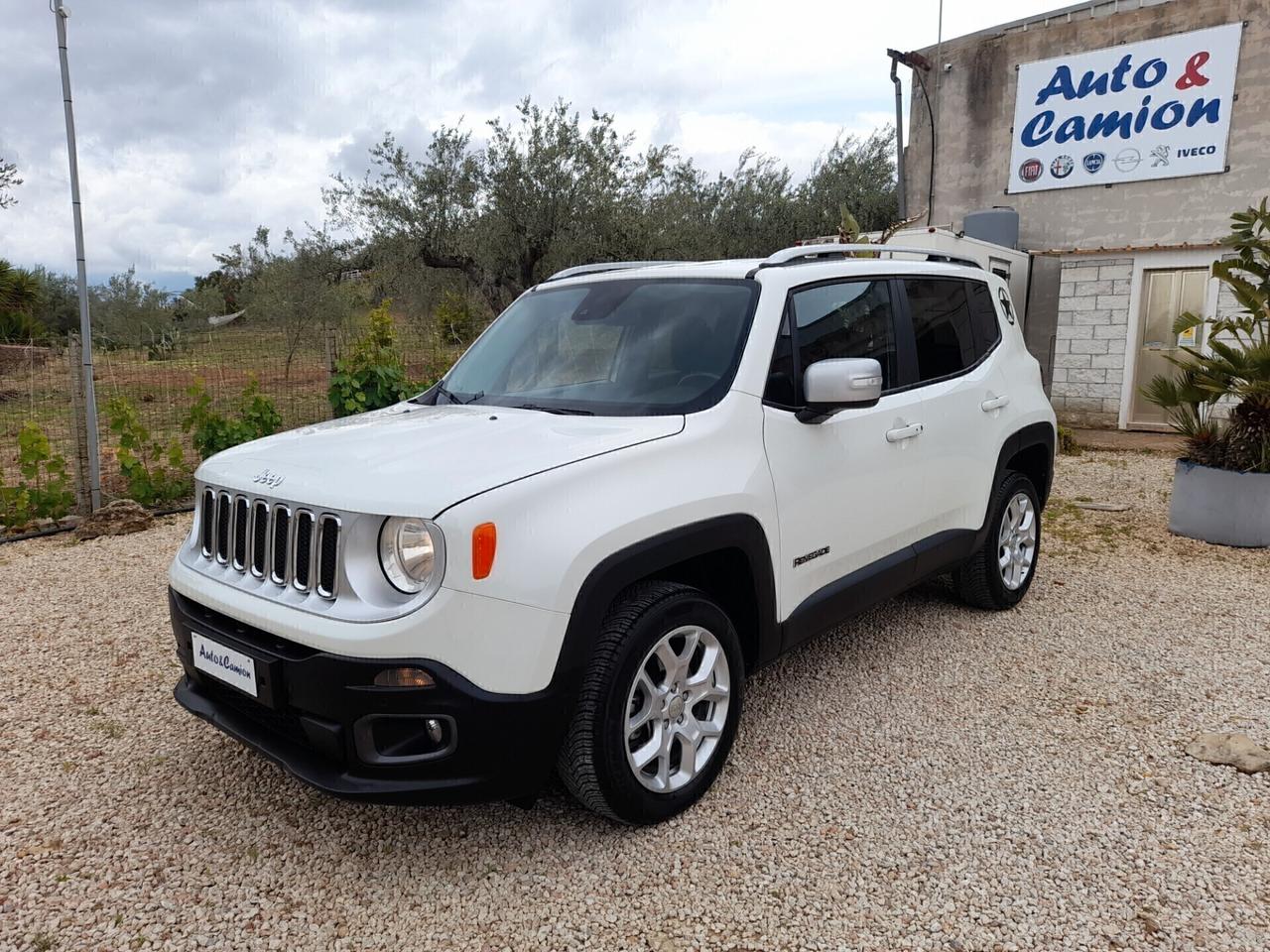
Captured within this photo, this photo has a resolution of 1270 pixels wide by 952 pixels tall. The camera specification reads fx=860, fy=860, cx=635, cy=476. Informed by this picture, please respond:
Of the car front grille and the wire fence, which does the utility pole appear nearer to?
the wire fence

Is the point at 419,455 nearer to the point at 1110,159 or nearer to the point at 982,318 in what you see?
the point at 982,318

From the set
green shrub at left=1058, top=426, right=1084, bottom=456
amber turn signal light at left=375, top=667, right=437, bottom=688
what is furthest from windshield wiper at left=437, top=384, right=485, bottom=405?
green shrub at left=1058, top=426, right=1084, bottom=456

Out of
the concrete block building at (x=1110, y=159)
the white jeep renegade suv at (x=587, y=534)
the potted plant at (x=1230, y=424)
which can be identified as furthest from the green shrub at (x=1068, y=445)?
the white jeep renegade suv at (x=587, y=534)

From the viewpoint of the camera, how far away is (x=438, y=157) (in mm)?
15484

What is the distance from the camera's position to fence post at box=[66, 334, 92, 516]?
266 inches

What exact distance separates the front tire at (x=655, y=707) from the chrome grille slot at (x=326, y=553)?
0.74m

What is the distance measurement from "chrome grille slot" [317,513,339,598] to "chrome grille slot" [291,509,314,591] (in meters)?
0.08

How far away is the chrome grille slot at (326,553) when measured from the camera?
230cm

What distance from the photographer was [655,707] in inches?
104

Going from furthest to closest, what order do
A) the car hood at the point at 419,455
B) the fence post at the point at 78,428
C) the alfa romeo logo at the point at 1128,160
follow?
the alfa romeo logo at the point at 1128,160
the fence post at the point at 78,428
the car hood at the point at 419,455

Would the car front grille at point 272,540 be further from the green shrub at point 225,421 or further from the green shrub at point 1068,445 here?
the green shrub at point 1068,445

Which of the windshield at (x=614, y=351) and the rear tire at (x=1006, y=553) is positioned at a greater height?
the windshield at (x=614, y=351)

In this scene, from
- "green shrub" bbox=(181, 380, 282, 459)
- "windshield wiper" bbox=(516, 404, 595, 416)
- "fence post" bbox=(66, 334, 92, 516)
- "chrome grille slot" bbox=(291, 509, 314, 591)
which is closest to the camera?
"chrome grille slot" bbox=(291, 509, 314, 591)

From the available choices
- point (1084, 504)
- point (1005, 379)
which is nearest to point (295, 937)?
point (1005, 379)
